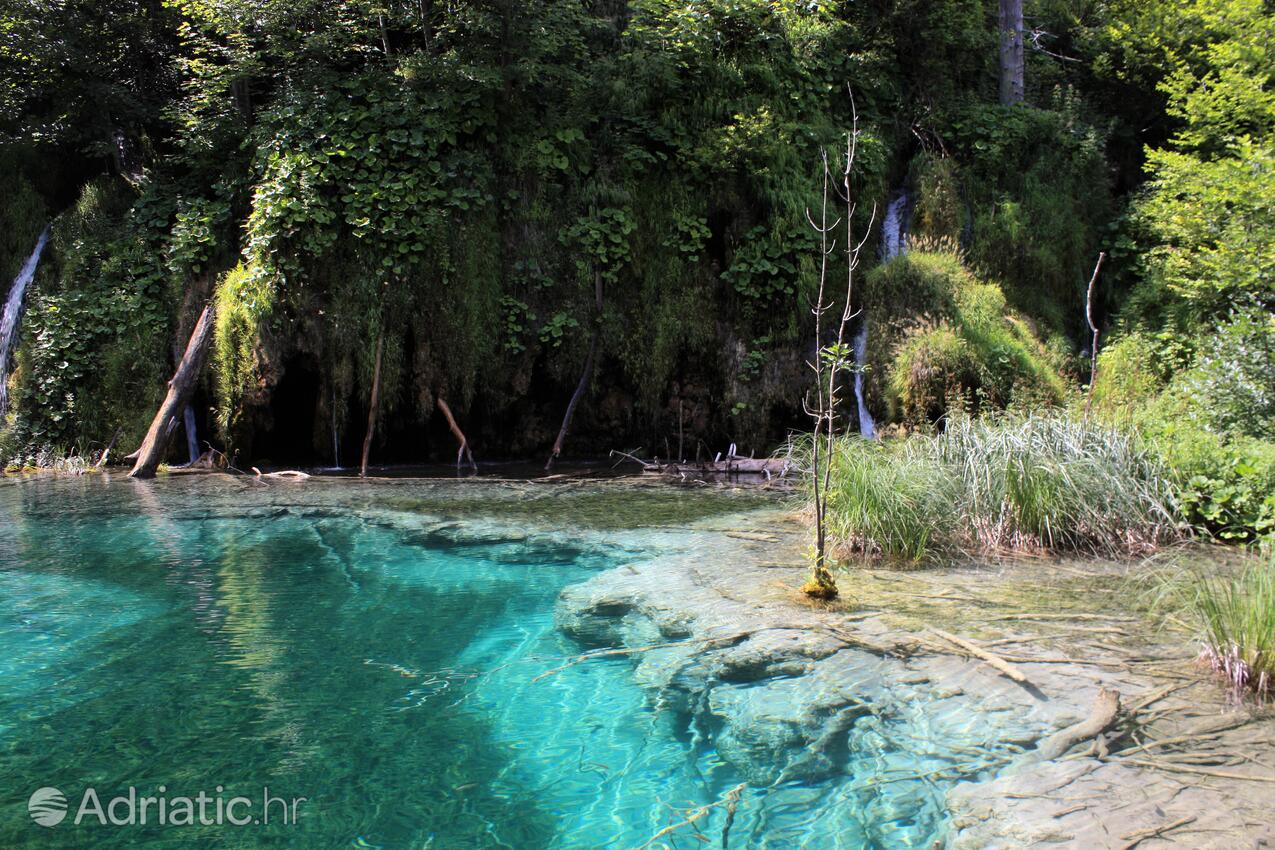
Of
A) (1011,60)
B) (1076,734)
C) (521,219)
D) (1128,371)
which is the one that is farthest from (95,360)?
(1011,60)

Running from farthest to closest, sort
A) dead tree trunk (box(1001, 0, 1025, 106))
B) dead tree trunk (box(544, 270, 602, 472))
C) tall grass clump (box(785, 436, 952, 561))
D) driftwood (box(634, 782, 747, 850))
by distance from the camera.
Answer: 1. dead tree trunk (box(1001, 0, 1025, 106))
2. dead tree trunk (box(544, 270, 602, 472))
3. tall grass clump (box(785, 436, 952, 561))
4. driftwood (box(634, 782, 747, 850))

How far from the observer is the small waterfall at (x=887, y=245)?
12.6 meters

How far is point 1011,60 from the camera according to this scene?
1599cm

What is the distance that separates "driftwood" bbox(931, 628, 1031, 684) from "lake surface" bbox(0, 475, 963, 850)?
1.21 m

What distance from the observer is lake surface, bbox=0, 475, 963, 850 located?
340 centimetres

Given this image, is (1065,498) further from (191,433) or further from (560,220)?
(191,433)

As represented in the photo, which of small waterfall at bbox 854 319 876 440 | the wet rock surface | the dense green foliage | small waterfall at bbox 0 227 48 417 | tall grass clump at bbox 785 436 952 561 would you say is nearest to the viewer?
the wet rock surface

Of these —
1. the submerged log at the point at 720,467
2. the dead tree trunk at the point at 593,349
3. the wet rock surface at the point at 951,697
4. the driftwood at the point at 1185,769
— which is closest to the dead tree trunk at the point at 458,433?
the dead tree trunk at the point at 593,349

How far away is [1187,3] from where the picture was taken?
15094 millimetres

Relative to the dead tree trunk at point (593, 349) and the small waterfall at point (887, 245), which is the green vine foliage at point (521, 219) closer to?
the dead tree trunk at point (593, 349)

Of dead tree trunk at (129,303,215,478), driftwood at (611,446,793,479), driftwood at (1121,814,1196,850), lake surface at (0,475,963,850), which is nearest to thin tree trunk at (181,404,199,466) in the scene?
dead tree trunk at (129,303,215,478)

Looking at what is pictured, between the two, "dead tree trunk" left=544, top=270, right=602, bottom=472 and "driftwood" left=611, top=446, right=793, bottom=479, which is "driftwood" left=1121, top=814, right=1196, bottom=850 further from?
"dead tree trunk" left=544, top=270, right=602, bottom=472

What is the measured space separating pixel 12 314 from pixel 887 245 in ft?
48.7

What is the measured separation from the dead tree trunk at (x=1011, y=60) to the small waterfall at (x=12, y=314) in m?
17.8
